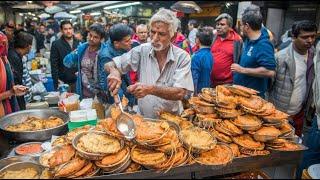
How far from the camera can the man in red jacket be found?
178 inches

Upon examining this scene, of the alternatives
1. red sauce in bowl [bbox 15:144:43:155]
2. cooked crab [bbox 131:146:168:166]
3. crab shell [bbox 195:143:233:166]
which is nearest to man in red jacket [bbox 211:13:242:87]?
crab shell [bbox 195:143:233:166]

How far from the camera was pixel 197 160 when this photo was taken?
1.88m

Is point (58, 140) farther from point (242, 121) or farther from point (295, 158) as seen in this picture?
point (295, 158)

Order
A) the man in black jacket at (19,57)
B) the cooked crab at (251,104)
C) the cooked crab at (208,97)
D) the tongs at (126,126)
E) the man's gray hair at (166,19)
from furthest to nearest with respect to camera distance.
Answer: the man in black jacket at (19,57) < the man's gray hair at (166,19) < the cooked crab at (208,97) < the cooked crab at (251,104) < the tongs at (126,126)

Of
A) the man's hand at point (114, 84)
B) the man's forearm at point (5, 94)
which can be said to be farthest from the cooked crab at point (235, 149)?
the man's forearm at point (5, 94)

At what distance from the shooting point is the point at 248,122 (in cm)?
208

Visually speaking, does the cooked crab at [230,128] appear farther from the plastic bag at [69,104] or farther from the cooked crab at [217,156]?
the plastic bag at [69,104]

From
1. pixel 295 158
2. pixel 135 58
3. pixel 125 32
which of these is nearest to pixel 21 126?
pixel 135 58

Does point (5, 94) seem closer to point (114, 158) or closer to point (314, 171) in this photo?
point (114, 158)

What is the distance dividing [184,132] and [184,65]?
84 centimetres

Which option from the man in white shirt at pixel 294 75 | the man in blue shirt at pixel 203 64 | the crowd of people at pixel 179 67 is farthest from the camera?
the man in blue shirt at pixel 203 64

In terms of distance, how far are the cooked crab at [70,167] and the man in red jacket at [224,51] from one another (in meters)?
3.32

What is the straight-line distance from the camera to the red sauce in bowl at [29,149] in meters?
2.14

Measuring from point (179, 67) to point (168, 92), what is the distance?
15.7 inches
